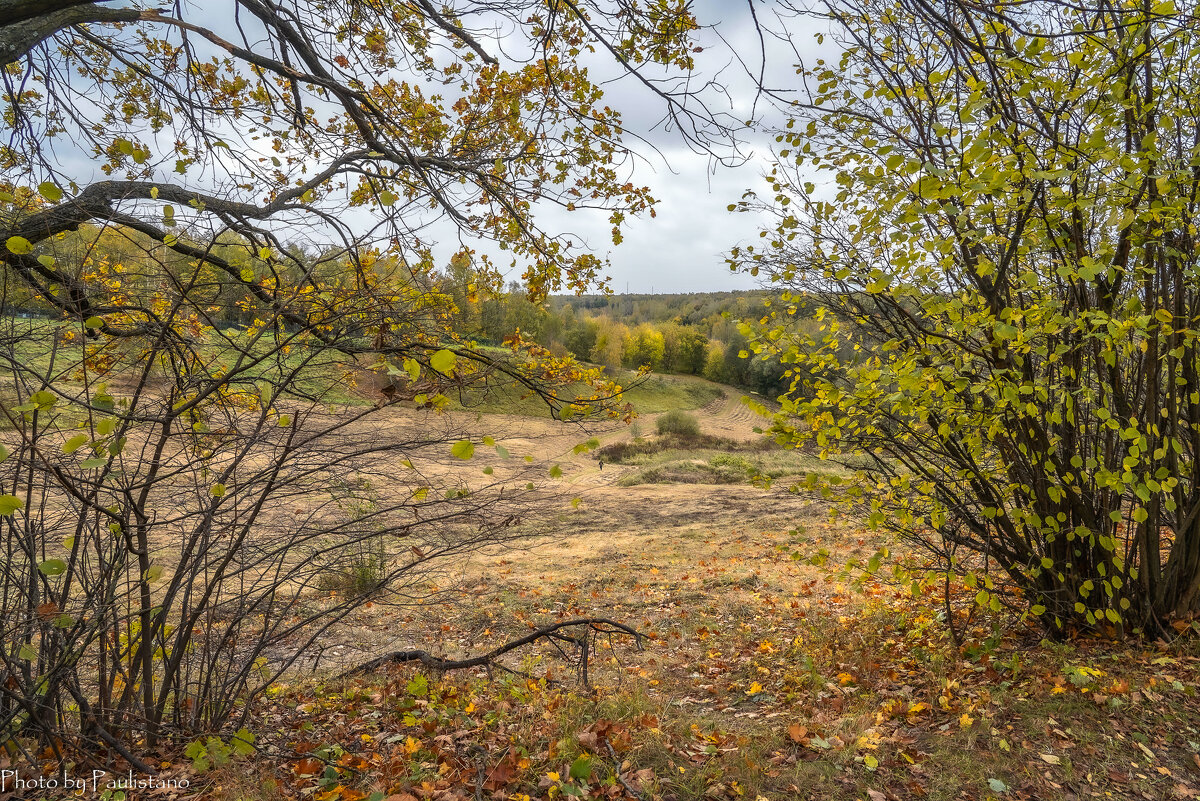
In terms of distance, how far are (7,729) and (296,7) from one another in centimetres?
398

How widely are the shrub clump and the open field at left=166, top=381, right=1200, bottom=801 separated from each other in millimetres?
26497

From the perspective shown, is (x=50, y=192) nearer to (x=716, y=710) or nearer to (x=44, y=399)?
(x=44, y=399)

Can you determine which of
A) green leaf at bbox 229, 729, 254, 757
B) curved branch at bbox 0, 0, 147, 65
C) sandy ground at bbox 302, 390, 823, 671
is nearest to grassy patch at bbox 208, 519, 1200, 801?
green leaf at bbox 229, 729, 254, 757

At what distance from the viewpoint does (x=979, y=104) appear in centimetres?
223

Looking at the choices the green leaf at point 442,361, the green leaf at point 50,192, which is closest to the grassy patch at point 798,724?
the green leaf at point 442,361

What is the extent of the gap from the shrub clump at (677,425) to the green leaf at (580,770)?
30289 millimetres

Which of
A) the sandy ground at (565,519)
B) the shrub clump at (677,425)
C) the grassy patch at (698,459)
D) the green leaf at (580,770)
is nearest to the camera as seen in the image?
the green leaf at (580,770)

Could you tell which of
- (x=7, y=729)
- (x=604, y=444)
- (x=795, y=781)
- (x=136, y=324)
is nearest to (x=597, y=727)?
(x=795, y=781)

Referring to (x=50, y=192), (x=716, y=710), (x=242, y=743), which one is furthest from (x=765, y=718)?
(x=50, y=192)

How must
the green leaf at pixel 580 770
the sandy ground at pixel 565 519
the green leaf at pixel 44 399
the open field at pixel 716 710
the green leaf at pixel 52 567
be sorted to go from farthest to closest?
the sandy ground at pixel 565 519
the open field at pixel 716 710
the green leaf at pixel 580 770
the green leaf at pixel 52 567
the green leaf at pixel 44 399

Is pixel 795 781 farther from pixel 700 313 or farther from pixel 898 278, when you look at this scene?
pixel 700 313

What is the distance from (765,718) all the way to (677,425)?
2954 centimetres

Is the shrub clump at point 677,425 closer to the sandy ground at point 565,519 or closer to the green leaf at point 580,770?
the sandy ground at point 565,519

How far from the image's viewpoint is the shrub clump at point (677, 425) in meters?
32.8
